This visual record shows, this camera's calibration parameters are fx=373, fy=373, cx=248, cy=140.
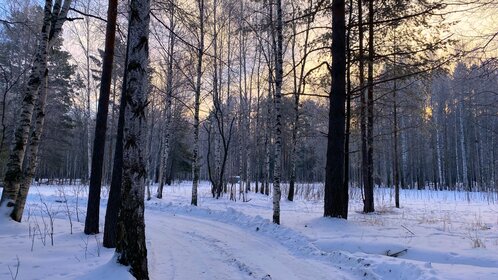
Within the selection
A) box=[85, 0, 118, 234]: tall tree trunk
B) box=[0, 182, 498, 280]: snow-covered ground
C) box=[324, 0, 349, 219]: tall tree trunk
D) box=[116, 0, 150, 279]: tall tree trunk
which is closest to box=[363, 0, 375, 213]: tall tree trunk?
box=[324, 0, 349, 219]: tall tree trunk

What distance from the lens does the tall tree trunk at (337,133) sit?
419 inches

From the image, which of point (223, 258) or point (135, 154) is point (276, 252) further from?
point (135, 154)

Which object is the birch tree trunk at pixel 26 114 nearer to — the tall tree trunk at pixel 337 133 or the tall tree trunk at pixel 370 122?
the tall tree trunk at pixel 337 133

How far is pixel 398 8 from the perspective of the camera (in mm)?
13156

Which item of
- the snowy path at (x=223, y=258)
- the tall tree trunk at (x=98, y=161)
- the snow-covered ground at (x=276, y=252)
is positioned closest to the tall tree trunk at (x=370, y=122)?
the snow-covered ground at (x=276, y=252)

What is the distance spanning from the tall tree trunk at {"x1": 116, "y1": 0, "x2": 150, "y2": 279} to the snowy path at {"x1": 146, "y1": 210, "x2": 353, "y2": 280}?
3.02 feet

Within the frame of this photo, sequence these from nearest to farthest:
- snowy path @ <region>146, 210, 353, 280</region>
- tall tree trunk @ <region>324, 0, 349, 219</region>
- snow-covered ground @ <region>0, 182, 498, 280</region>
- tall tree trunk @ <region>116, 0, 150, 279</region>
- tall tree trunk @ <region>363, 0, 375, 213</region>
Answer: tall tree trunk @ <region>116, 0, 150, 279</region>, snow-covered ground @ <region>0, 182, 498, 280</region>, snowy path @ <region>146, 210, 353, 280</region>, tall tree trunk @ <region>324, 0, 349, 219</region>, tall tree trunk @ <region>363, 0, 375, 213</region>

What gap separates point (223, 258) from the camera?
6.88 m

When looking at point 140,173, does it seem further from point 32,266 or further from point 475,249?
point 475,249

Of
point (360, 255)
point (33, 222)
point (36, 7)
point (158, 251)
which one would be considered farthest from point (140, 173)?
point (36, 7)

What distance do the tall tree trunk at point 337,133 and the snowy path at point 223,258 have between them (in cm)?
257

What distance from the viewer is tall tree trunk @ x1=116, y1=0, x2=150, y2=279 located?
4754mm

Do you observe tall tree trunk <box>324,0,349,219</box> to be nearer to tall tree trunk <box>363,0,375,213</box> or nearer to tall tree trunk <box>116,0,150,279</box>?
tall tree trunk <box>363,0,375,213</box>

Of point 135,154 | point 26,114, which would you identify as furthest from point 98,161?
point 135,154
